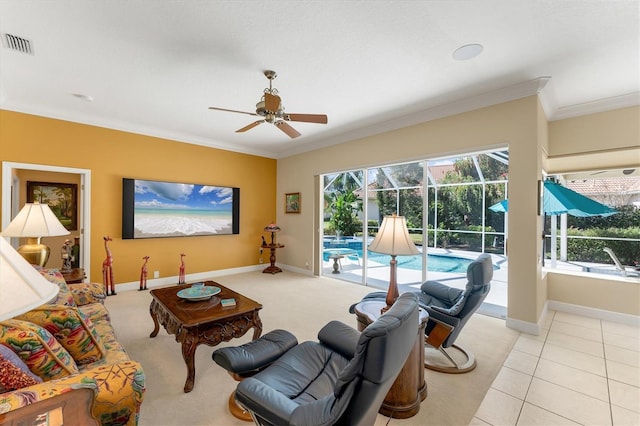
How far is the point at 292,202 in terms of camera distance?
626 cm

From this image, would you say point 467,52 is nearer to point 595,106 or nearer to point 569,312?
point 595,106

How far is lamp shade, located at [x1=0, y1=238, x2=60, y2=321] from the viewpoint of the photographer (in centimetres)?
68

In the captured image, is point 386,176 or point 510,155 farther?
point 386,176

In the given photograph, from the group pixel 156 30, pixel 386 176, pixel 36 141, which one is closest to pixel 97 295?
pixel 156 30

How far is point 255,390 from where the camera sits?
1.27 meters

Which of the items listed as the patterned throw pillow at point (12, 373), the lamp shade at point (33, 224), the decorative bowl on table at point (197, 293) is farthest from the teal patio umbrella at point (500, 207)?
the lamp shade at point (33, 224)

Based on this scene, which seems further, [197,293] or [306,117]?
[306,117]

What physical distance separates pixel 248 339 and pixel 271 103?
2.46 metres

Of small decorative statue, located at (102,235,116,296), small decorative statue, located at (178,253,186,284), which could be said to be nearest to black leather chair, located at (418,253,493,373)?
small decorative statue, located at (178,253,186,284)

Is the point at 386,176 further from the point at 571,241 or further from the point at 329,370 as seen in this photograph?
the point at 329,370

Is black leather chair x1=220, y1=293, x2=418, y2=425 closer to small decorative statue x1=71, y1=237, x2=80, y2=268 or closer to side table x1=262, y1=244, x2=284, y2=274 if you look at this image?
side table x1=262, y1=244, x2=284, y2=274

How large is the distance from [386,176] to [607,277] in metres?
3.24

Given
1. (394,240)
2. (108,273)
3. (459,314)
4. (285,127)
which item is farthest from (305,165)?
(459,314)

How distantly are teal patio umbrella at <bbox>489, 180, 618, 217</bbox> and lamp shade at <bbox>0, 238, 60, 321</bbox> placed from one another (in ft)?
16.3
